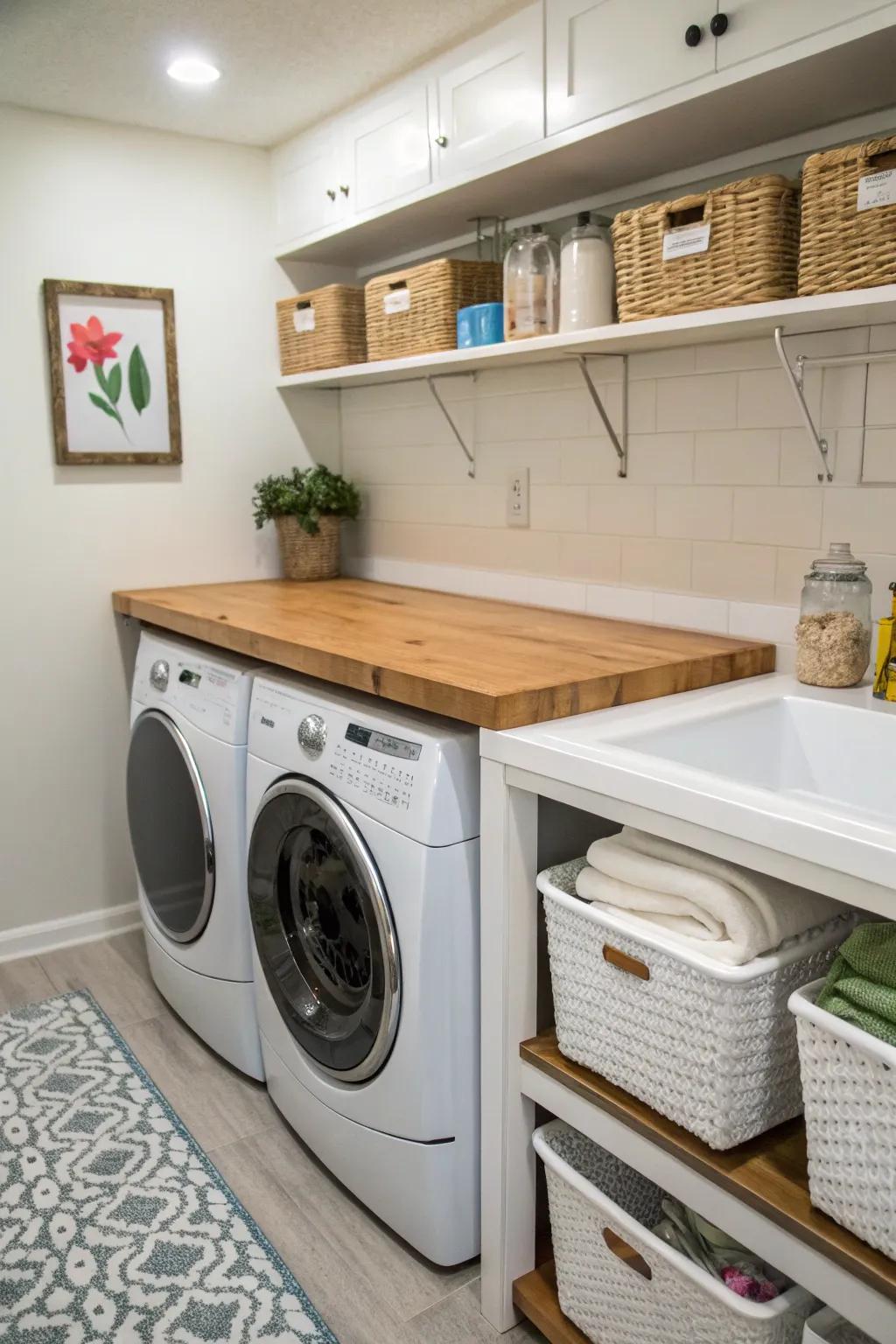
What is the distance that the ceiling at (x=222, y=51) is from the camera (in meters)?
2.02

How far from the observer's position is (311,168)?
8.84ft

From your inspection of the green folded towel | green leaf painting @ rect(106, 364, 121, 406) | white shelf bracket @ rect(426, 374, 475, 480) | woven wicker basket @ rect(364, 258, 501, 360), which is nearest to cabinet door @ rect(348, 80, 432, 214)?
woven wicker basket @ rect(364, 258, 501, 360)

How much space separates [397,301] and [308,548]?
0.82 m

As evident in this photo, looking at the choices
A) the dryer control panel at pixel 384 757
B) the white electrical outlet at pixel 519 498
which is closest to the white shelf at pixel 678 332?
the white electrical outlet at pixel 519 498

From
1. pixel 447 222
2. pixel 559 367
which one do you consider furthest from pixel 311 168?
pixel 559 367

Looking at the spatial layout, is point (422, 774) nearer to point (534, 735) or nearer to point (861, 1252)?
point (534, 735)

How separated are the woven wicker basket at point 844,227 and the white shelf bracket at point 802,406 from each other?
0.56ft

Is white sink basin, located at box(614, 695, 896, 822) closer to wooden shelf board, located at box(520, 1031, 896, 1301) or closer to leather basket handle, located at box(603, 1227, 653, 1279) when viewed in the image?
wooden shelf board, located at box(520, 1031, 896, 1301)

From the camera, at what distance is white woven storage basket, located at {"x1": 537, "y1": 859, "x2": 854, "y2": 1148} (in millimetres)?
1180

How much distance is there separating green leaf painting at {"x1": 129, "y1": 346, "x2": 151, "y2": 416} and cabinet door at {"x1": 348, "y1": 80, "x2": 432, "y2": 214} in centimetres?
73

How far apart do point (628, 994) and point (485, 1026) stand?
32cm

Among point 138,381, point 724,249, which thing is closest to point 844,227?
point 724,249

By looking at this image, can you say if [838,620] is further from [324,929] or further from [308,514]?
[308,514]

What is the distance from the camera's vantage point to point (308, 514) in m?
2.92
